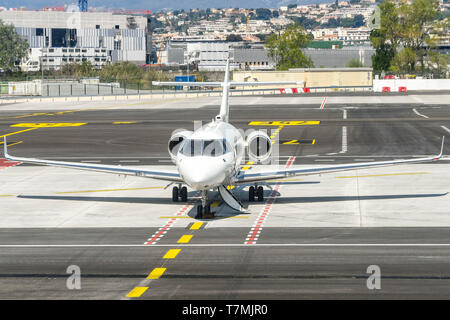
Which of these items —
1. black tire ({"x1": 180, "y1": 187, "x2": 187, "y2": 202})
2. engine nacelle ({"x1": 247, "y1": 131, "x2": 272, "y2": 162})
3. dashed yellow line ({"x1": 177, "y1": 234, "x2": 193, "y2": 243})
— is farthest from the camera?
engine nacelle ({"x1": 247, "y1": 131, "x2": 272, "y2": 162})

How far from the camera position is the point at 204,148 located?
1126 inches

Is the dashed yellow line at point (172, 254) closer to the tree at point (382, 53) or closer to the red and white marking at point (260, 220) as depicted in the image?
the red and white marking at point (260, 220)

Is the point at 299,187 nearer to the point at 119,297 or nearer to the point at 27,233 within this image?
the point at 27,233

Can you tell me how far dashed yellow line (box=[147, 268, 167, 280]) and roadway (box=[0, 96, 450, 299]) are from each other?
0.03 metres

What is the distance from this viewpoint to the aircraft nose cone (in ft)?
90.7

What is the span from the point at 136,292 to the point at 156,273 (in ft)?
6.43

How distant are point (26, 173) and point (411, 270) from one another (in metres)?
26.2

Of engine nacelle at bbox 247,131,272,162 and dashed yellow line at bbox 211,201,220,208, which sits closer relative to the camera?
dashed yellow line at bbox 211,201,220,208

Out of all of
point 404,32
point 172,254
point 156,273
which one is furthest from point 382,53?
point 156,273

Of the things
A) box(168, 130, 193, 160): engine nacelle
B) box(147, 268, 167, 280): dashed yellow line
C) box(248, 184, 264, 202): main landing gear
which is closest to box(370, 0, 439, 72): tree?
box(248, 184, 264, 202): main landing gear

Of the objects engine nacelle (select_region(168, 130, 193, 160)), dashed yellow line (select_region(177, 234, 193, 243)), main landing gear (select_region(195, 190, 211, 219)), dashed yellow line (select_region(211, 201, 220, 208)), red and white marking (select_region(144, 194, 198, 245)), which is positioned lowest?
dashed yellow line (select_region(211, 201, 220, 208))

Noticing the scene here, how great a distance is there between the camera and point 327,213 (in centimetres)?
2994

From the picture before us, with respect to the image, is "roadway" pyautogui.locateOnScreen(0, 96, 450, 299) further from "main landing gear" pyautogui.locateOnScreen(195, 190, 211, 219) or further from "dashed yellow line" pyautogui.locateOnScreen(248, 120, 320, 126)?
"dashed yellow line" pyautogui.locateOnScreen(248, 120, 320, 126)

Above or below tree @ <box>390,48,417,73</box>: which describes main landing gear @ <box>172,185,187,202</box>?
below
